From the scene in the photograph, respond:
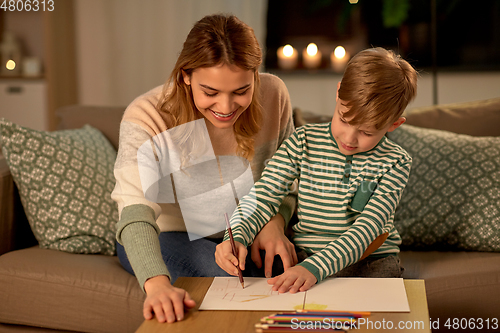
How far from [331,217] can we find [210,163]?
1.19ft

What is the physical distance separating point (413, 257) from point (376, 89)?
2.04ft

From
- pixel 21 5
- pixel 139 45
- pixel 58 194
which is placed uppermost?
pixel 21 5

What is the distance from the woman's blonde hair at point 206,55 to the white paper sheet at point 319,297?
1.49 feet

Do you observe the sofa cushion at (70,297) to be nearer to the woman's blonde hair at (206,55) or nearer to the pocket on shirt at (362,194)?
the woman's blonde hair at (206,55)

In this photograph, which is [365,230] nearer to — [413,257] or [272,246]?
[272,246]

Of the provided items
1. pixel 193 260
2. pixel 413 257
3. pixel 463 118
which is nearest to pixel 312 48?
pixel 463 118

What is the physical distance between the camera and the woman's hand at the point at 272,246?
110 cm

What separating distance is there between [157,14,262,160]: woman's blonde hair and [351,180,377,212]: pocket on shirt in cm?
37

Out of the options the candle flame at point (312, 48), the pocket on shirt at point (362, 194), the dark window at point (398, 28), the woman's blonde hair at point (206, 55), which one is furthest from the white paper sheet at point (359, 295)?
the dark window at point (398, 28)

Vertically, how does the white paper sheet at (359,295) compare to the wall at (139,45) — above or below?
below

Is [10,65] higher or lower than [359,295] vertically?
higher

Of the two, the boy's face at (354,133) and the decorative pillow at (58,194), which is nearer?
the boy's face at (354,133)

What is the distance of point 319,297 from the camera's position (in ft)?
2.82

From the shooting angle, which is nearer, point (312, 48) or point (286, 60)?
point (312, 48)
